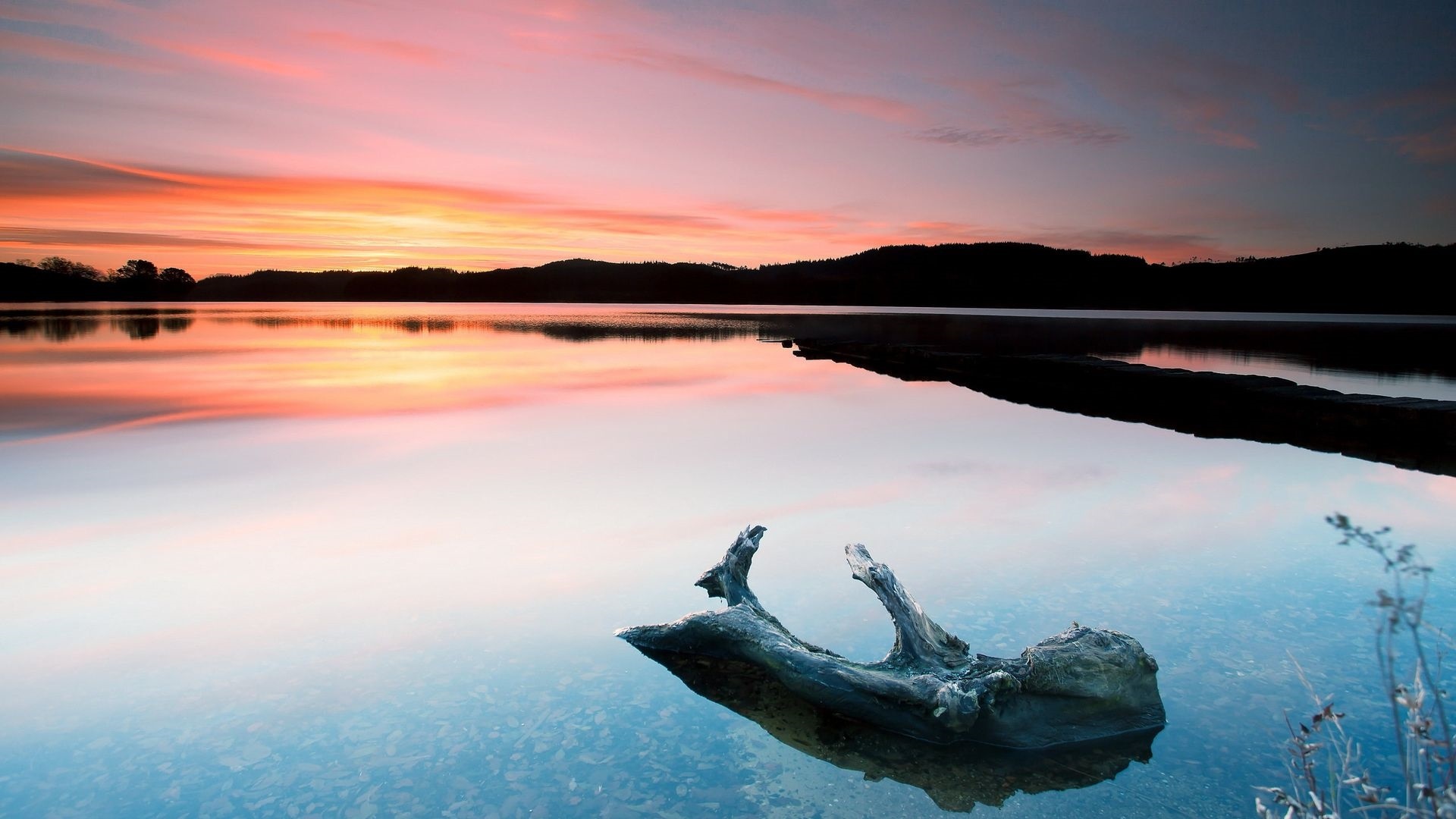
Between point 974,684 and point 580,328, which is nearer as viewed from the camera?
point 974,684

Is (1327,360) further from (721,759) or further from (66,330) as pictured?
(66,330)

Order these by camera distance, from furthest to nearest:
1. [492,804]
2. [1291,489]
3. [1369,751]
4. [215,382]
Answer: [215,382], [1291,489], [1369,751], [492,804]

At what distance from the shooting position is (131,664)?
19.0 ft

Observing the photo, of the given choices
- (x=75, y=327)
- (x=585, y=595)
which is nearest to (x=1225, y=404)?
(x=585, y=595)

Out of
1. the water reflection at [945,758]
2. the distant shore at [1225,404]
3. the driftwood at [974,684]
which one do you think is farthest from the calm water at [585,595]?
the distant shore at [1225,404]

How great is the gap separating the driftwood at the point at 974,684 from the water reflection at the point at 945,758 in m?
0.07

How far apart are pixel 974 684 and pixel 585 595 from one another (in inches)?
138

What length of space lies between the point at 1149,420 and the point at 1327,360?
2180 centimetres

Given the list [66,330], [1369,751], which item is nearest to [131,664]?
[1369,751]

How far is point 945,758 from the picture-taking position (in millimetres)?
4676

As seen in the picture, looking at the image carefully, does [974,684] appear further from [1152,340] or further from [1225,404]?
[1152,340]

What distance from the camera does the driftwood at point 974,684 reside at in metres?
4.76

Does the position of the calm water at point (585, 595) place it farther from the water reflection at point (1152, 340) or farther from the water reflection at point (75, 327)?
the water reflection at point (75, 327)

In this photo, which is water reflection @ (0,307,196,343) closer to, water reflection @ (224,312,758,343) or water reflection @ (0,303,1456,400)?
water reflection @ (0,303,1456,400)
